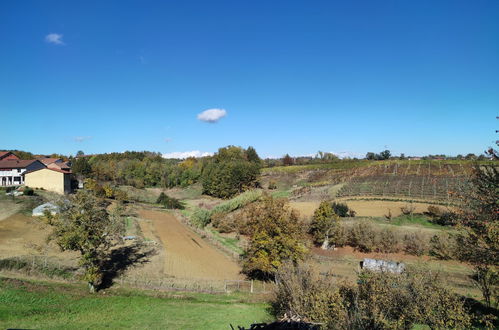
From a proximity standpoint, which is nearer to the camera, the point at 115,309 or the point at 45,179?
the point at 115,309

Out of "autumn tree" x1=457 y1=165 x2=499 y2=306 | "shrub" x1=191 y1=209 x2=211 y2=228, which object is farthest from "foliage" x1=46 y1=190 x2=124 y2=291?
"shrub" x1=191 y1=209 x2=211 y2=228

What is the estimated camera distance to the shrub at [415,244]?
110 ft

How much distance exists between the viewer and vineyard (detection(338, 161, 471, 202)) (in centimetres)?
5884

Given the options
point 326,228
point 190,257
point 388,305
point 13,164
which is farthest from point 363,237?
point 13,164

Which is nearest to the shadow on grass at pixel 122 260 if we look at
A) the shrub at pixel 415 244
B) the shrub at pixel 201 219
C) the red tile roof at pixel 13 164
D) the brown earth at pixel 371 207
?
the shrub at pixel 201 219

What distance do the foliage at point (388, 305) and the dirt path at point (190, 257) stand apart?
16.4m

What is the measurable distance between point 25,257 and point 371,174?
78154 millimetres

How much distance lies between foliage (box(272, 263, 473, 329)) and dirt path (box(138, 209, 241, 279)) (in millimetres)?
16429

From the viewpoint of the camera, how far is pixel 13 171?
66.8 meters

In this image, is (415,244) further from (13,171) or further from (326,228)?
(13,171)

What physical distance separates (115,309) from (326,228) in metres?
25.9

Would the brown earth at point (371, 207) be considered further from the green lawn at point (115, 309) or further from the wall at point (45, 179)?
the wall at point (45, 179)

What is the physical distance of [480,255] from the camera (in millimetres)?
14438

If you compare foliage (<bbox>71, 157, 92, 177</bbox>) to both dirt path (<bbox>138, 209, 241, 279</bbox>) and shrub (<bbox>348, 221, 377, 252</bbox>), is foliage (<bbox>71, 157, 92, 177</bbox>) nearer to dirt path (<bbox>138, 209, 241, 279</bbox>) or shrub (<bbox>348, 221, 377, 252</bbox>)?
dirt path (<bbox>138, 209, 241, 279</bbox>)
